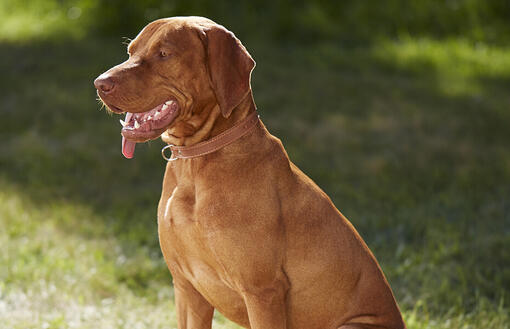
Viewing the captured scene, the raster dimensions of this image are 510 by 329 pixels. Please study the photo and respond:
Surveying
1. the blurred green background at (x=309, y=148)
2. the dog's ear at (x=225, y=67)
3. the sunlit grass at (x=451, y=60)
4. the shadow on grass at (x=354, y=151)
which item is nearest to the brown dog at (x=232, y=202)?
the dog's ear at (x=225, y=67)

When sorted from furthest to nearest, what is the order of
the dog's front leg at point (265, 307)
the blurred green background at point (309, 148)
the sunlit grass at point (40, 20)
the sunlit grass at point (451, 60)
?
the sunlit grass at point (40, 20) → the sunlit grass at point (451, 60) → the blurred green background at point (309, 148) → the dog's front leg at point (265, 307)

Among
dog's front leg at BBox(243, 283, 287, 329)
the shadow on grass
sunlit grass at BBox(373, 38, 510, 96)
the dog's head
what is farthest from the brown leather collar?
sunlit grass at BBox(373, 38, 510, 96)

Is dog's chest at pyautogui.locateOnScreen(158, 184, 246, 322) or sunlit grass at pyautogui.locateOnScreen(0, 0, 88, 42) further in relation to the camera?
sunlit grass at pyautogui.locateOnScreen(0, 0, 88, 42)

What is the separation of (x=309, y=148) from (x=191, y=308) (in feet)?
15.6

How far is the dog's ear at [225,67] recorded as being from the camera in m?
2.52

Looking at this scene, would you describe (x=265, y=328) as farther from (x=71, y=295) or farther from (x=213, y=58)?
(x=71, y=295)

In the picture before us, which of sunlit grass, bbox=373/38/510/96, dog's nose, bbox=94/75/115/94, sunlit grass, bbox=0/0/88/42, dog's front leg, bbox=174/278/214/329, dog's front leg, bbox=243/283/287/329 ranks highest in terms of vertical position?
dog's nose, bbox=94/75/115/94

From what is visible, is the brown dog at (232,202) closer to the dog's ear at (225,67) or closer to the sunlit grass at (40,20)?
the dog's ear at (225,67)

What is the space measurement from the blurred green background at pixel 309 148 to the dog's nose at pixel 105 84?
2109mm

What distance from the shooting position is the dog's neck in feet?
8.64

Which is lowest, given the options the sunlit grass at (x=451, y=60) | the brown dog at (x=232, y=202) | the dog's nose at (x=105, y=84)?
the sunlit grass at (x=451, y=60)

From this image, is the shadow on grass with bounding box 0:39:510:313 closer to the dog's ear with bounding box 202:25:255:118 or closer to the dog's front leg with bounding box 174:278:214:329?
the dog's front leg with bounding box 174:278:214:329

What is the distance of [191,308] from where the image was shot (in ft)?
9.76

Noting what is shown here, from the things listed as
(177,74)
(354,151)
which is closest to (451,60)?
(354,151)
